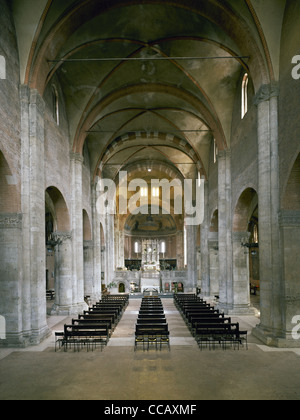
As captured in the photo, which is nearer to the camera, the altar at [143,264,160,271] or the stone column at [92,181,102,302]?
the stone column at [92,181,102,302]

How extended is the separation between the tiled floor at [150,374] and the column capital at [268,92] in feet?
31.9

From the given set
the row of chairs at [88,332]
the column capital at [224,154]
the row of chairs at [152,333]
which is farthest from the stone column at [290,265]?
the column capital at [224,154]

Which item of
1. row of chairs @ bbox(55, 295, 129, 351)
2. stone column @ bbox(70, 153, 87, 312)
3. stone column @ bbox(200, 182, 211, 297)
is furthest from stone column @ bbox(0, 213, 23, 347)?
stone column @ bbox(200, 182, 211, 297)

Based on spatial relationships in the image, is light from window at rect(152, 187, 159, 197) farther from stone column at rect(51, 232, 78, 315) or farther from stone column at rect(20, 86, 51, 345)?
stone column at rect(20, 86, 51, 345)

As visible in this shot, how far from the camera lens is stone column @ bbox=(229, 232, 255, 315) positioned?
65.5 feet

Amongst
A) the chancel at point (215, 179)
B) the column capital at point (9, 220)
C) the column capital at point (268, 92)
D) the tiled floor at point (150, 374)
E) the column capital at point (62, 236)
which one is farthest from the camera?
the column capital at point (62, 236)

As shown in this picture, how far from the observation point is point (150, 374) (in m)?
9.70

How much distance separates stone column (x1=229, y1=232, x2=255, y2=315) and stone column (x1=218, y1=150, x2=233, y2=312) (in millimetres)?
416

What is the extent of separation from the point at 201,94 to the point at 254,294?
1864 cm

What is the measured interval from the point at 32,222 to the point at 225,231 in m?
12.3

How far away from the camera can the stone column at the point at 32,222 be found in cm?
1336

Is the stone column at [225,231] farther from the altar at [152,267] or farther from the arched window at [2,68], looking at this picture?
the altar at [152,267]

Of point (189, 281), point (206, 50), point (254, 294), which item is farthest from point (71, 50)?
point (189, 281)

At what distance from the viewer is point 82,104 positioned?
21.3 metres
